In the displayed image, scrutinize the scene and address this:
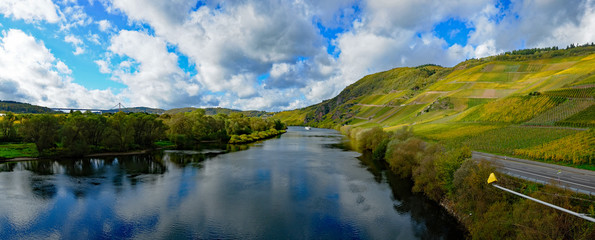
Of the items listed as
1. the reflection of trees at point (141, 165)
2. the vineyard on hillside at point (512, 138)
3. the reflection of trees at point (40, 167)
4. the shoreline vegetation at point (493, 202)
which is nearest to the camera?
the shoreline vegetation at point (493, 202)

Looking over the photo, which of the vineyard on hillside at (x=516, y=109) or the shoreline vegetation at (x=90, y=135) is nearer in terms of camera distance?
the vineyard on hillside at (x=516, y=109)

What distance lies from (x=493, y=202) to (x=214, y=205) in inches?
1036

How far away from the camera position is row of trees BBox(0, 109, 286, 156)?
56.7 meters

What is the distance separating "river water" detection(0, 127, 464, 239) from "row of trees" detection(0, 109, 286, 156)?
469 inches

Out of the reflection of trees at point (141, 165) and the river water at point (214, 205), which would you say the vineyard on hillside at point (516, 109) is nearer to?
the river water at point (214, 205)

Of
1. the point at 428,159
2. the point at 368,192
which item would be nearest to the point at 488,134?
the point at 428,159

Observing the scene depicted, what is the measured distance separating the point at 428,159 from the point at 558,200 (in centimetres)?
1541

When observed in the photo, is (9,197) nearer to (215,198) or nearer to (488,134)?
(215,198)

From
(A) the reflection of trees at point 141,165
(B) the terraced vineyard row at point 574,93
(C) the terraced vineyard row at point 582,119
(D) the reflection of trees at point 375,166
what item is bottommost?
(D) the reflection of trees at point 375,166

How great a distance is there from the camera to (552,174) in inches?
977

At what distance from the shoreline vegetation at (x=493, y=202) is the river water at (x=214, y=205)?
7.74 feet

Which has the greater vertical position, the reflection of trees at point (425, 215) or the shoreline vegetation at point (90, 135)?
the shoreline vegetation at point (90, 135)

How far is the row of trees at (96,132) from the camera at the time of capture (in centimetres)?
5669

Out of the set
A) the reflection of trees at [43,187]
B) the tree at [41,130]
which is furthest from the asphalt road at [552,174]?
the tree at [41,130]
